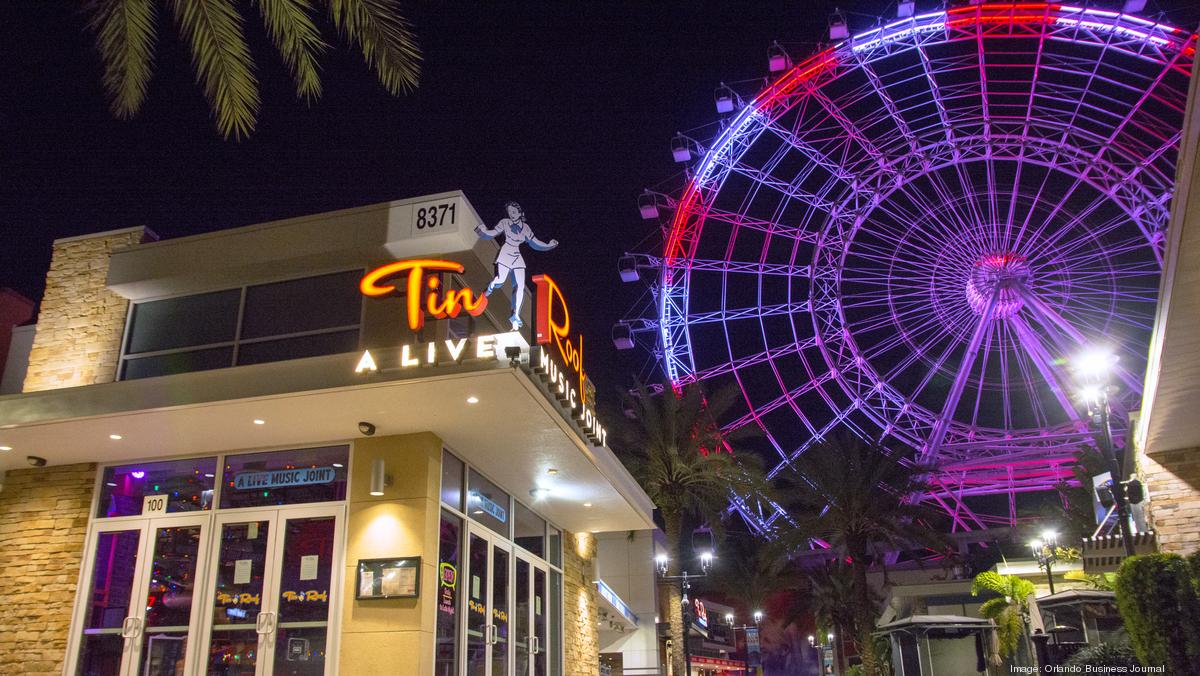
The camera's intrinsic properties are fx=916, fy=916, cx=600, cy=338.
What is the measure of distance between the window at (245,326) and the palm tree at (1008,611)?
16436mm

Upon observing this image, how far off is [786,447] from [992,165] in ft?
33.4

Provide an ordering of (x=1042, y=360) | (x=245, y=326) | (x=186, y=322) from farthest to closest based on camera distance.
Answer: (x=1042, y=360) < (x=186, y=322) < (x=245, y=326)

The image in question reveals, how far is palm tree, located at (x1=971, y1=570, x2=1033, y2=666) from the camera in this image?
68.3 ft

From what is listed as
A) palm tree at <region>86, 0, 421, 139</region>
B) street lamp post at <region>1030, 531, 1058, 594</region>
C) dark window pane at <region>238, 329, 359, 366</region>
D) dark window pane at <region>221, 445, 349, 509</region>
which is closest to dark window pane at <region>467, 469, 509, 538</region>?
dark window pane at <region>221, 445, 349, 509</region>

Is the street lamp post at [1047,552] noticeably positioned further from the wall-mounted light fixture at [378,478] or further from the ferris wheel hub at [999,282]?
the wall-mounted light fixture at [378,478]

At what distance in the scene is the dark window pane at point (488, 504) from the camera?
11.5 meters

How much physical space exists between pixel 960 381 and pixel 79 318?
2186 centimetres

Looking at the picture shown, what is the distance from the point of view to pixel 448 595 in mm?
10352

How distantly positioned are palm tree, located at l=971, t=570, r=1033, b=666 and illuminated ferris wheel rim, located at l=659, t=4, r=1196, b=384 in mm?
9318

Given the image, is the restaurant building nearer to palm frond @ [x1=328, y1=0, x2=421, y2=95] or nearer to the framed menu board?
the framed menu board

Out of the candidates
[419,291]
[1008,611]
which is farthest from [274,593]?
[1008,611]

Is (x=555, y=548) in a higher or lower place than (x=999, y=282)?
lower

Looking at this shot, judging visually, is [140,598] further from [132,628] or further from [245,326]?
[245,326]

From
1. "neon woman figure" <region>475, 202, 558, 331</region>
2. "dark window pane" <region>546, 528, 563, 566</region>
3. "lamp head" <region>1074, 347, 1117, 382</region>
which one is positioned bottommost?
"dark window pane" <region>546, 528, 563, 566</region>
